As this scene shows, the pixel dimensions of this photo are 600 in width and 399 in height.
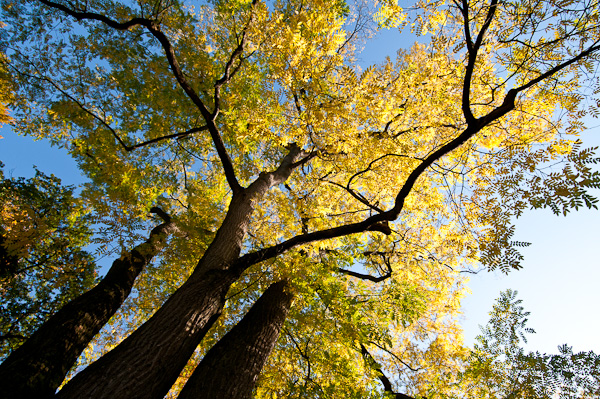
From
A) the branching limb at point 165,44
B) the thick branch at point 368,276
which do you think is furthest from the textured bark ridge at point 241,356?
the branching limb at point 165,44

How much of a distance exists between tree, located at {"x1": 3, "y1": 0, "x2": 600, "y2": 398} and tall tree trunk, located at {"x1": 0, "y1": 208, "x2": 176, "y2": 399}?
2.30 feet

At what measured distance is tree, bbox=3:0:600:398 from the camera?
107 inches

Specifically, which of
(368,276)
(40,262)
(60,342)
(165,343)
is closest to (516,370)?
(368,276)

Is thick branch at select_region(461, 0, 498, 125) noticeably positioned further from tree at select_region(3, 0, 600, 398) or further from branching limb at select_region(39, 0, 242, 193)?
branching limb at select_region(39, 0, 242, 193)

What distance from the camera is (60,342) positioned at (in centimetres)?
302

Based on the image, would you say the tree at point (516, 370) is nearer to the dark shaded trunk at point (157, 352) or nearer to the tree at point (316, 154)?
the tree at point (316, 154)

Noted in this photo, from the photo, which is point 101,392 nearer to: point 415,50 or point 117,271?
point 117,271

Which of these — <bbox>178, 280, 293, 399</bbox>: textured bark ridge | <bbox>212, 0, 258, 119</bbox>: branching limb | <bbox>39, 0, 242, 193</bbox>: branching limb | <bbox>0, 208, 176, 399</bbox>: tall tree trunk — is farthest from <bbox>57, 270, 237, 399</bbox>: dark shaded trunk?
<bbox>212, 0, 258, 119</bbox>: branching limb

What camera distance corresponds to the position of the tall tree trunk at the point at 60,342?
2.40m

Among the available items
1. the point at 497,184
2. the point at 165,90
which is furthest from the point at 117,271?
the point at 497,184

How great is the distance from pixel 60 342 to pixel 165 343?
163 centimetres

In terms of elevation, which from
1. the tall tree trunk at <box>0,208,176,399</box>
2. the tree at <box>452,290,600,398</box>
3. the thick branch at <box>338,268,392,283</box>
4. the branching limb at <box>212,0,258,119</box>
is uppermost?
the branching limb at <box>212,0,258,119</box>

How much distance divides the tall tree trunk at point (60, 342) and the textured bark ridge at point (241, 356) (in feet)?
4.29

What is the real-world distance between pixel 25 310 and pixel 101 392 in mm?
4848
